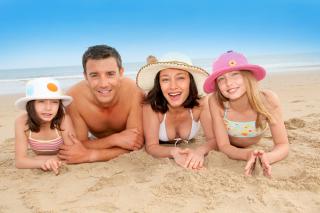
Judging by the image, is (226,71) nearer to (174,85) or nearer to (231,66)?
(231,66)

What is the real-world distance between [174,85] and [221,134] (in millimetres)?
681

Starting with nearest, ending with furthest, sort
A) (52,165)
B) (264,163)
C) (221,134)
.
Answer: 1. (264,163)
2. (52,165)
3. (221,134)

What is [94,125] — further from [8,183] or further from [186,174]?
[186,174]

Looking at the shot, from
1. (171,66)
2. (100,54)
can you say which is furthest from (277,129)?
(100,54)

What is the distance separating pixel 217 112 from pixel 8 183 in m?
2.08

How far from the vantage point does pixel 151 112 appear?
3.99 m

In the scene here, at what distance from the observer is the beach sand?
8.14 ft

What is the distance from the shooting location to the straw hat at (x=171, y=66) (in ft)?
12.2

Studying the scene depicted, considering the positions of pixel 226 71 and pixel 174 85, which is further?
pixel 174 85

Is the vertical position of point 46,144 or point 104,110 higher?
point 104,110

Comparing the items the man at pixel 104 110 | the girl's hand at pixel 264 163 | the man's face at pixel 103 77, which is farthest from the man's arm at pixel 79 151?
the girl's hand at pixel 264 163

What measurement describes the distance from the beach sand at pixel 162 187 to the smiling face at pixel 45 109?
0.54 meters

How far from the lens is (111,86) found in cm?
392

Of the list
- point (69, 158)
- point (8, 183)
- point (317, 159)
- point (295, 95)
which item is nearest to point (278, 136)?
point (317, 159)
